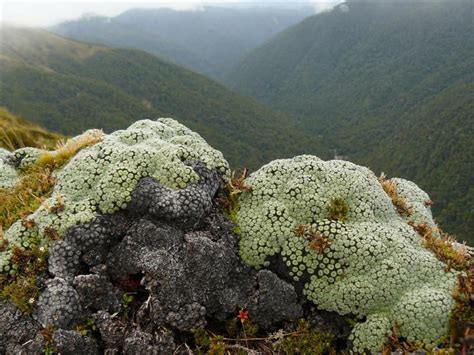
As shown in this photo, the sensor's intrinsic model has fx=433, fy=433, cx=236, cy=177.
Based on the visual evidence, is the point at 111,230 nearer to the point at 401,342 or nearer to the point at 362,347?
the point at 362,347

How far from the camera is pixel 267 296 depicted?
8.29m

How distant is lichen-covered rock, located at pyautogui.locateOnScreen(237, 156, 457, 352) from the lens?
783 centimetres

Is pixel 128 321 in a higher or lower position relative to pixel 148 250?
lower

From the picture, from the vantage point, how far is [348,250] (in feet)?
28.0

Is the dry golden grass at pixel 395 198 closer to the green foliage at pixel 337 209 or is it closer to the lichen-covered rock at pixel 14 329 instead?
the green foliage at pixel 337 209

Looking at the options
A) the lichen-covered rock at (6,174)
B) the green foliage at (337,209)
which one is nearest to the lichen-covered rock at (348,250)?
the green foliage at (337,209)

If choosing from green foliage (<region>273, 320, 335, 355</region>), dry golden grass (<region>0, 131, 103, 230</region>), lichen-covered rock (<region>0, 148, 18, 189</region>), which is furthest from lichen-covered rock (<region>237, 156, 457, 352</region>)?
lichen-covered rock (<region>0, 148, 18, 189</region>)

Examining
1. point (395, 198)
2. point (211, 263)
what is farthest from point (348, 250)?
point (395, 198)

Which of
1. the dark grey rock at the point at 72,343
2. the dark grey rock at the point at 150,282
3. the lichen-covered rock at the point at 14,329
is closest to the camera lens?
the dark grey rock at the point at 72,343

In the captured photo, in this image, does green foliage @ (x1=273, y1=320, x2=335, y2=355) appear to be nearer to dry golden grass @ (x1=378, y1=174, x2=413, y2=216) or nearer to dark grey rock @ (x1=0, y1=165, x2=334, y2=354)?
dark grey rock @ (x1=0, y1=165, x2=334, y2=354)

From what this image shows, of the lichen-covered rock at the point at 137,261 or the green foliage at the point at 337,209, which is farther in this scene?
the green foliage at the point at 337,209

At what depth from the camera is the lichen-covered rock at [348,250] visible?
783 cm

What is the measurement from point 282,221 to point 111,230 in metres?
3.49

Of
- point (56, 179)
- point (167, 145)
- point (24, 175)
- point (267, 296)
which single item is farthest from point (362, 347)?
point (24, 175)
